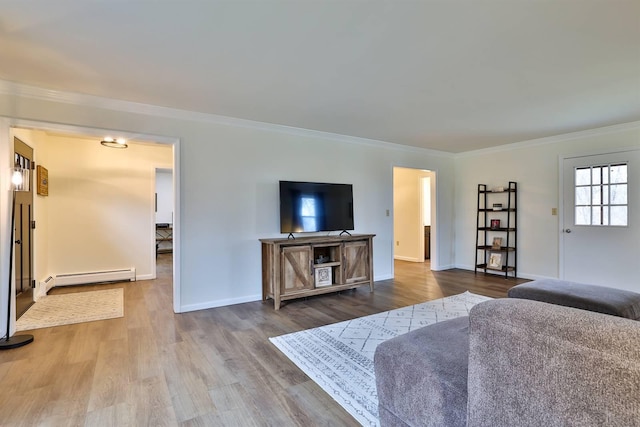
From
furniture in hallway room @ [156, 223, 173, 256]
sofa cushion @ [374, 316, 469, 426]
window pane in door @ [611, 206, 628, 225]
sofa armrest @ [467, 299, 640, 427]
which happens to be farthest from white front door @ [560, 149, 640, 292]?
furniture in hallway room @ [156, 223, 173, 256]

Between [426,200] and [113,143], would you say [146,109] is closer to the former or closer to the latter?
[113,143]

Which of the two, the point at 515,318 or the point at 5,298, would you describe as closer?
the point at 515,318

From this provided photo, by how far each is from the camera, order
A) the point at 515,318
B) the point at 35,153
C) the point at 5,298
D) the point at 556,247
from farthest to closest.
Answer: the point at 556,247
the point at 35,153
the point at 5,298
the point at 515,318

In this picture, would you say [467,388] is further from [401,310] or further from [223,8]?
[401,310]

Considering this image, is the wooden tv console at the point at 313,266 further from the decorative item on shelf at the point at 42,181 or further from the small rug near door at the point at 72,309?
the decorative item on shelf at the point at 42,181

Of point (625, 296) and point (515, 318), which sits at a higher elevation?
point (515, 318)

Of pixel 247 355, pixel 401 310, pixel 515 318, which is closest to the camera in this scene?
pixel 515 318

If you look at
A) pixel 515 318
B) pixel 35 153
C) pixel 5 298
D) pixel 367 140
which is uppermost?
pixel 367 140

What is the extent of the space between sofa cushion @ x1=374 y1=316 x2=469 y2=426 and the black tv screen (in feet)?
9.24

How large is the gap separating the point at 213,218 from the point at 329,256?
1.68m

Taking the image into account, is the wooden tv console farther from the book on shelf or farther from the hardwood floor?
the book on shelf

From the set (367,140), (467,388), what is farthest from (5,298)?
(367,140)

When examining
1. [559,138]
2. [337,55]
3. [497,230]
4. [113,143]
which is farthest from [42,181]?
[559,138]

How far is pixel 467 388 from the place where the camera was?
120cm
